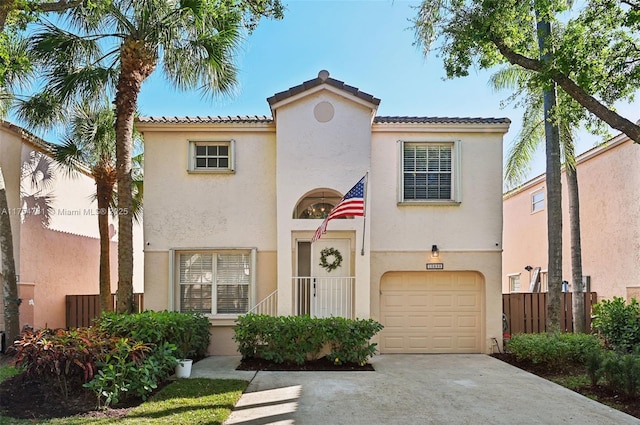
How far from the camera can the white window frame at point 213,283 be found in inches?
444

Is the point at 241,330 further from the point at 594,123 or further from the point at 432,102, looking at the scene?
the point at 594,123

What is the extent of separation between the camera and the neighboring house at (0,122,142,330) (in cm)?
1186

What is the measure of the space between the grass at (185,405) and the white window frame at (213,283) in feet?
10.3

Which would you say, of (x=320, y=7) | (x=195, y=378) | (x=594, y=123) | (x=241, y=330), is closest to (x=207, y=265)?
(x=241, y=330)

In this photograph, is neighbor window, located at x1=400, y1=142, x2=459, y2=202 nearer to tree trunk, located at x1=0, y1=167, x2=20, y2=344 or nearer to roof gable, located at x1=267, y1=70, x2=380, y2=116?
roof gable, located at x1=267, y1=70, x2=380, y2=116

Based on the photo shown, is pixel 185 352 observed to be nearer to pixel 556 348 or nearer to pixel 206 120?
pixel 206 120

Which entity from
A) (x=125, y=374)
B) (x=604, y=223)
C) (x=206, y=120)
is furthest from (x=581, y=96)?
(x=125, y=374)

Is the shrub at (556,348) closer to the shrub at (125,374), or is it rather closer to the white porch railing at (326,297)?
the white porch railing at (326,297)

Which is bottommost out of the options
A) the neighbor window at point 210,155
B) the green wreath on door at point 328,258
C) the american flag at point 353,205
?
the green wreath on door at point 328,258

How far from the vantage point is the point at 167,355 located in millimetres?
7812

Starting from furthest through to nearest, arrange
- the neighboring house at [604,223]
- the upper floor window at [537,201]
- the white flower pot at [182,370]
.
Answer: the upper floor window at [537,201]
the neighboring house at [604,223]
the white flower pot at [182,370]

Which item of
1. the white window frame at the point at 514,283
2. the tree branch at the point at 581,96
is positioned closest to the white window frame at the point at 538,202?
the white window frame at the point at 514,283

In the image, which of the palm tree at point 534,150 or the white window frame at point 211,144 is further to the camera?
the palm tree at point 534,150

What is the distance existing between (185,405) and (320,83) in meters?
7.77
